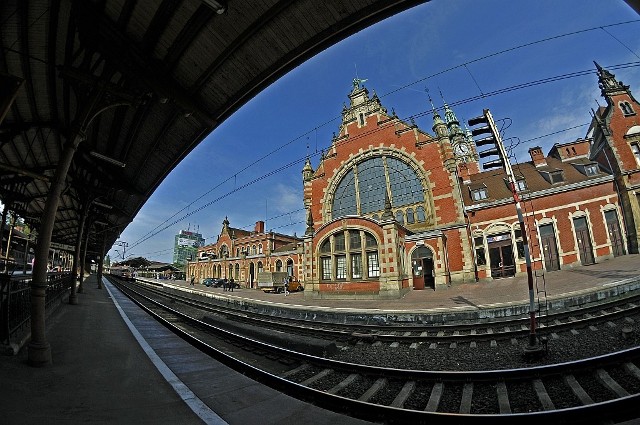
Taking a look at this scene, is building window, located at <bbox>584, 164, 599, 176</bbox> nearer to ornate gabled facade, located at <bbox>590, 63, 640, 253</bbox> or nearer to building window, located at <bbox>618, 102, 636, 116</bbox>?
ornate gabled facade, located at <bbox>590, 63, 640, 253</bbox>

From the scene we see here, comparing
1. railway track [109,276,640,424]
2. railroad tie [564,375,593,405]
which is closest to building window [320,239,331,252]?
railway track [109,276,640,424]

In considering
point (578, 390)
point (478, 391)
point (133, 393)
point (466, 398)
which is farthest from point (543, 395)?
point (133, 393)

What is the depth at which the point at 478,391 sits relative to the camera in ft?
16.0

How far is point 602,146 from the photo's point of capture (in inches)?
985

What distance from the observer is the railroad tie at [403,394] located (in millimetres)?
4506

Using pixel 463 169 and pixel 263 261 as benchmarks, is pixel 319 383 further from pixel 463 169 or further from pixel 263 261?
pixel 263 261

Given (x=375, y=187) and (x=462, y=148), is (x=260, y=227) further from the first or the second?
(x=462, y=148)

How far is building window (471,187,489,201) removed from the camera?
27094 mm

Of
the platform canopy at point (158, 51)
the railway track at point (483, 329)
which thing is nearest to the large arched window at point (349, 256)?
the railway track at point (483, 329)

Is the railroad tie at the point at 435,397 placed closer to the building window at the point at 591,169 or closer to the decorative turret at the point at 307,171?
the building window at the point at 591,169

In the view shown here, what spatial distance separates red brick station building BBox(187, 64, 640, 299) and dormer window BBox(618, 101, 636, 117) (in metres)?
0.07

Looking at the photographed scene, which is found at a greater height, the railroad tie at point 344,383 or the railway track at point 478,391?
the railway track at point 478,391

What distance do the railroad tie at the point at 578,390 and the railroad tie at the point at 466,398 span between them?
4.81 ft

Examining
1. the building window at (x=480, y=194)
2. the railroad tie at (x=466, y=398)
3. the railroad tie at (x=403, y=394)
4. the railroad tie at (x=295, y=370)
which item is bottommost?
the railroad tie at (x=295, y=370)
